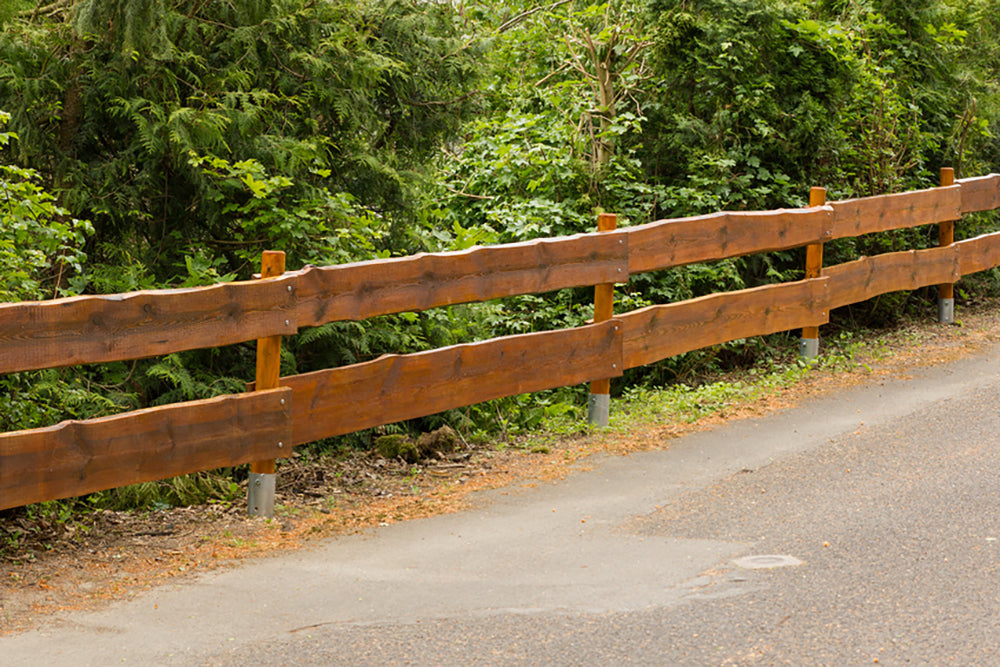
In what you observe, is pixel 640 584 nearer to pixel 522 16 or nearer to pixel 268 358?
pixel 268 358

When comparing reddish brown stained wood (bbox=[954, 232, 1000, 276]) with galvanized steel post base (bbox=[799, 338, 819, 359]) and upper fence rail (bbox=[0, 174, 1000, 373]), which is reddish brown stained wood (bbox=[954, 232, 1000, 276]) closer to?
upper fence rail (bbox=[0, 174, 1000, 373])

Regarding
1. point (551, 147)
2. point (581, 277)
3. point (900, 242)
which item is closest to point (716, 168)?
point (551, 147)

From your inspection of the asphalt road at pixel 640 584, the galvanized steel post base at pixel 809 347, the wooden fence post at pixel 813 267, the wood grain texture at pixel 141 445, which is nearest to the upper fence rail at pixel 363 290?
the wooden fence post at pixel 813 267

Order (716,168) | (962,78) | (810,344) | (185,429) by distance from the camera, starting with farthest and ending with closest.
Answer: (962,78) → (716,168) → (810,344) → (185,429)

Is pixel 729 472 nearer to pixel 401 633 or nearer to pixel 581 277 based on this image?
pixel 581 277

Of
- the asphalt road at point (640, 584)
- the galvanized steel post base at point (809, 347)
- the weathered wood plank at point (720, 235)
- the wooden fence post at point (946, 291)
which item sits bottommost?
the asphalt road at point (640, 584)

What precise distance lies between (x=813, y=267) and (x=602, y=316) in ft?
9.03

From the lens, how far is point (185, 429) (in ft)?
17.3

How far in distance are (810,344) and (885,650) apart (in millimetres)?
5809

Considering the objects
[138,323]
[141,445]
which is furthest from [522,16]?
[141,445]

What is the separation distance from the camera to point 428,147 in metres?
8.88

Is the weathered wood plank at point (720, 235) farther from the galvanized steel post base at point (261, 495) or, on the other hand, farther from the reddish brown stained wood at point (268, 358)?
the galvanized steel post base at point (261, 495)

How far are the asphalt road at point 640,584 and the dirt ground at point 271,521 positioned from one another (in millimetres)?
183

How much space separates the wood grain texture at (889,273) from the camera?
9836 mm
